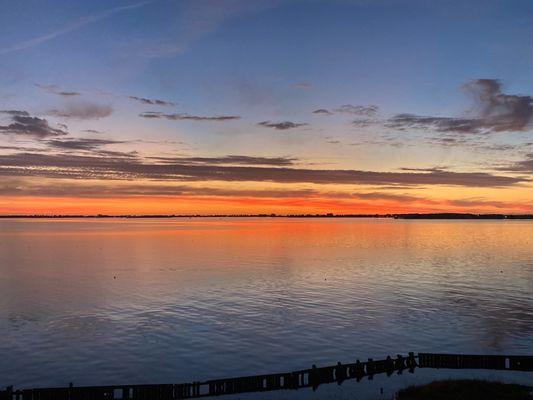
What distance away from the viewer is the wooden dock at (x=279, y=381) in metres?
32.9

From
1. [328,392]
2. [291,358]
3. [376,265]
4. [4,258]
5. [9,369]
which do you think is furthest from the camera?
[4,258]

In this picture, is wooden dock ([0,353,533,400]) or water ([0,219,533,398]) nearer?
wooden dock ([0,353,533,400])

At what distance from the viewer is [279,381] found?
36.5 metres

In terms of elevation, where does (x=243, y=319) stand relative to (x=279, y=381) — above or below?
above

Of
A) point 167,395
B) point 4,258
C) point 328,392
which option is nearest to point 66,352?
point 167,395

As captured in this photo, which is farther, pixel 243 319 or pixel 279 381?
pixel 243 319

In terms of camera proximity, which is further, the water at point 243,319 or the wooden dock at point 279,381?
the water at point 243,319

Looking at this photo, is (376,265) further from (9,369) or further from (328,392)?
(9,369)

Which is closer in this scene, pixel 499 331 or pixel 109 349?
pixel 109 349

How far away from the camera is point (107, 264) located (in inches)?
4520

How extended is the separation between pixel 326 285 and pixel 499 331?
33.1m

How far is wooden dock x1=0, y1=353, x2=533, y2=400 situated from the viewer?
108ft

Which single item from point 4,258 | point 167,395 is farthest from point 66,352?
point 4,258

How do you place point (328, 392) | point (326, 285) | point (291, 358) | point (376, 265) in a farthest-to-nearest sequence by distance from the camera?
point (376, 265) → point (326, 285) → point (291, 358) → point (328, 392)
